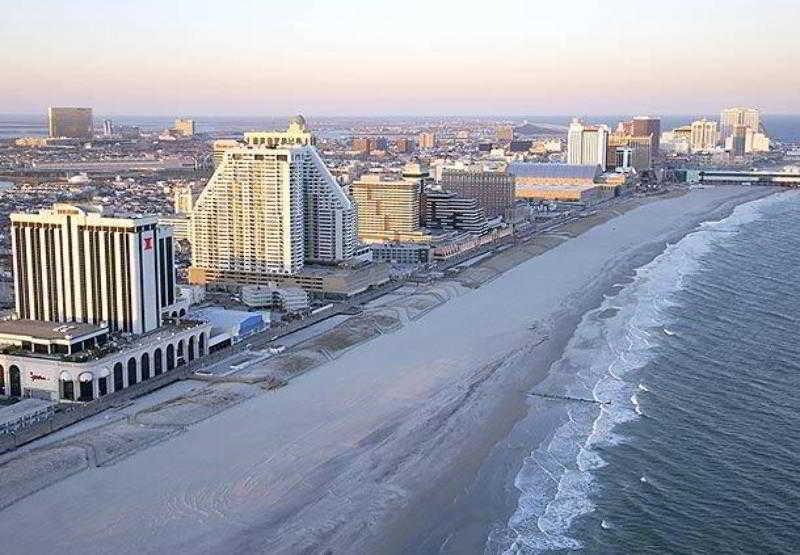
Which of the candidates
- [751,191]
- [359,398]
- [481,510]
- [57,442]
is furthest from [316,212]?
[751,191]

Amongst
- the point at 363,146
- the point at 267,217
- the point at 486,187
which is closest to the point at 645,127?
the point at 363,146

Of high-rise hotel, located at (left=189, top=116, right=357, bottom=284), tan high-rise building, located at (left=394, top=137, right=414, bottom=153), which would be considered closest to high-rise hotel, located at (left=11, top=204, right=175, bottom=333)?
high-rise hotel, located at (left=189, top=116, right=357, bottom=284)

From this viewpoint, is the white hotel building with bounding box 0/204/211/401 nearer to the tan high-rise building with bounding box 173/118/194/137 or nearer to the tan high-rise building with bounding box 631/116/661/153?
the tan high-rise building with bounding box 631/116/661/153

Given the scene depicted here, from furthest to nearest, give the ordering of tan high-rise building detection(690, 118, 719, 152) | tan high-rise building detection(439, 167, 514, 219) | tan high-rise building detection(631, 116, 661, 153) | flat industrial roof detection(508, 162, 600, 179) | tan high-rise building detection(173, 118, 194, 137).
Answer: tan high-rise building detection(173, 118, 194, 137) → tan high-rise building detection(690, 118, 719, 152) → tan high-rise building detection(631, 116, 661, 153) → flat industrial roof detection(508, 162, 600, 179) → tan high-rise building detection(439, 167, 514, 219)

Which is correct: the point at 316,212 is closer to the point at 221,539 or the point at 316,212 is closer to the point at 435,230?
the point at 435,230

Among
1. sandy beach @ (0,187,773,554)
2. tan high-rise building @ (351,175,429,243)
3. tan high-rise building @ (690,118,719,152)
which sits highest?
tan high-rise building @ (690,118,719,152)

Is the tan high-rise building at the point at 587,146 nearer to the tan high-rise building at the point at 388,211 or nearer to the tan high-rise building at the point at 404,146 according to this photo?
the tan high-rise building at the point at 404,146
